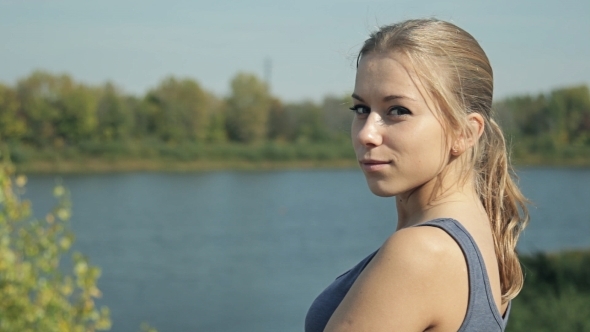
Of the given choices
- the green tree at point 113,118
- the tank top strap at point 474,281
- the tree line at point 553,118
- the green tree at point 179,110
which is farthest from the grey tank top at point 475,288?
the green tree at point 179,110

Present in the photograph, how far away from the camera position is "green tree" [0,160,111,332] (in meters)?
3.10

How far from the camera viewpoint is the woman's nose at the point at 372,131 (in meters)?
1.20

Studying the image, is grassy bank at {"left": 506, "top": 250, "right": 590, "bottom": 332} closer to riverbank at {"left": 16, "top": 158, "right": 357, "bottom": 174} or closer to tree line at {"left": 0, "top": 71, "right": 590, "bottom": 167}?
tree line at {"left": 0, "top": 71, "right": 590, "bottom": 167}

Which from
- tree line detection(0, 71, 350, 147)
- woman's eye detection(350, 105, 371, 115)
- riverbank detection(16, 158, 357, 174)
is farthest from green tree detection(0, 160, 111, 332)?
riverbank detection(16, 158, 357, 174)

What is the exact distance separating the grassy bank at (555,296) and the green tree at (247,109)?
44.3 m

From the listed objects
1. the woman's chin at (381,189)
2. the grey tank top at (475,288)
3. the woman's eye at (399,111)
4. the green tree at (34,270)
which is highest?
the woman's eye at (399,111)

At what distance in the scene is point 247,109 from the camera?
54.9 meters

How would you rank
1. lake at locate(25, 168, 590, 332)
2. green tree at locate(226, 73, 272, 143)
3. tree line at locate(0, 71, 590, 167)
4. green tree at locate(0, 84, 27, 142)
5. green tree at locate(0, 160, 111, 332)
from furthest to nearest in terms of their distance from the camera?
green tree at locate(226, 73, 272, 143), green tree at locate(0, 84, 27, 142), tree line at locate(0, 71, 590, 167), lake at locate(25, 168, 590, 332), green tree at locate(0, 160, 111, 332)

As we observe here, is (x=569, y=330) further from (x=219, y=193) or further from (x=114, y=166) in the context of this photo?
(x=114, y=166)

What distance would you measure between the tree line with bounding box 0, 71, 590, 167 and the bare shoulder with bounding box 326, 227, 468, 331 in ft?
124

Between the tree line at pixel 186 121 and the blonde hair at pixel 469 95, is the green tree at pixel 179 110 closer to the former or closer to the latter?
the tree line at pixel 186 121

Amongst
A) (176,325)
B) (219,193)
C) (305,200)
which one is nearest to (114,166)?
(219,193)

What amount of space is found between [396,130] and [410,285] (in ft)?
0.85

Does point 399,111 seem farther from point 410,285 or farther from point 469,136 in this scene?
point 410,285
